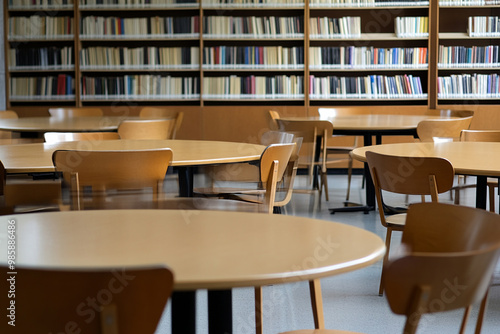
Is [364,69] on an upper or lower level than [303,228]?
upper

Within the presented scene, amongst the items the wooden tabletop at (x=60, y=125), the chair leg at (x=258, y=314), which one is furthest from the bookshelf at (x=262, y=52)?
the chair leg at (x=258, y=314)

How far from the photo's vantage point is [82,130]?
456 cm

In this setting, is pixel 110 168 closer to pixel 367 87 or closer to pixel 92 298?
pixel 92 298

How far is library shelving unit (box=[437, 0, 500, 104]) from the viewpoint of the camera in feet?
23.3

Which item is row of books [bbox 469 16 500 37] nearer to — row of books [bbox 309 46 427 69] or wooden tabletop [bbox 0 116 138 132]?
row of books [bbox 309 46 427 69]

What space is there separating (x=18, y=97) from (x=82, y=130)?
10.8 ft

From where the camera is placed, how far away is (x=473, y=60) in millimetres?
7168

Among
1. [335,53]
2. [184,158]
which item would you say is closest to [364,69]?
[335,53]

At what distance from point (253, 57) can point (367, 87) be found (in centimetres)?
120

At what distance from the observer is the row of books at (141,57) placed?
7363 mm

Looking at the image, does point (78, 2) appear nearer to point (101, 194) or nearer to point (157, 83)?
point (157, 83)

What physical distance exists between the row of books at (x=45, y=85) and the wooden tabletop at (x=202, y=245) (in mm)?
6053

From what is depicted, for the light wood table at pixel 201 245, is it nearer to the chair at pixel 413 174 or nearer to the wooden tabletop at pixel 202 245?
the wooden tabletop at pixel 202 245

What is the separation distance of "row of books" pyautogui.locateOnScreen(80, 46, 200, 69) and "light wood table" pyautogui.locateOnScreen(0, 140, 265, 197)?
387 cm
